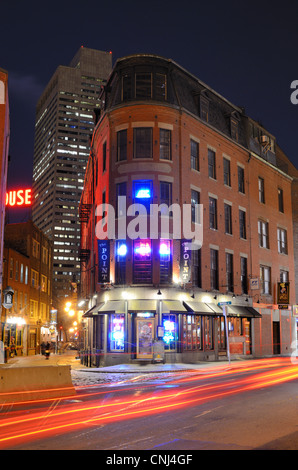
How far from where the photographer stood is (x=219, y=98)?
3841 cm

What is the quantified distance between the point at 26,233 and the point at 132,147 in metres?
25.2

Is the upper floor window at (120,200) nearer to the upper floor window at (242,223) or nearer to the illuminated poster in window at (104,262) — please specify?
the illuminated poster in window at (104,262)

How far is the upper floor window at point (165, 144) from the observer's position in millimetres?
31172

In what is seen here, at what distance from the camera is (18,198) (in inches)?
1161

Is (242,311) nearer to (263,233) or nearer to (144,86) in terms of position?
(263,233)

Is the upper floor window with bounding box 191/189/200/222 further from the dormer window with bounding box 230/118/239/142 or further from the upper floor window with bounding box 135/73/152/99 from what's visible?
the dormer window with bounding box 230/118/239/142

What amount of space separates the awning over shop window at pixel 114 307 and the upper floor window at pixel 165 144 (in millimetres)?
9914

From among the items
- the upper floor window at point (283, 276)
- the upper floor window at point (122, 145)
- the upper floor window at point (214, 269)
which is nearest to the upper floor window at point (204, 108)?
the upper floor window at point (122, 145)

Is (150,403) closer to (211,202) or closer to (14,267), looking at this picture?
(211,202)

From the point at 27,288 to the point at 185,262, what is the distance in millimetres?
25221

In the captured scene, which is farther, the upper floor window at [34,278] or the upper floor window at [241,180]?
the upper floor window at [34,278]

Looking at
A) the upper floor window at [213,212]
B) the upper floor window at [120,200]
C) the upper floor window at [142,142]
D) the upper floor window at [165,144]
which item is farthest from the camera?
the upper floor window at [213,212]

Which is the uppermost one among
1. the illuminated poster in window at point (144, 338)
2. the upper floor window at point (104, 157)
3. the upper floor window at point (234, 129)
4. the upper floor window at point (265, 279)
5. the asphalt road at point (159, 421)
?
the upper floor window at point (234, 129)
